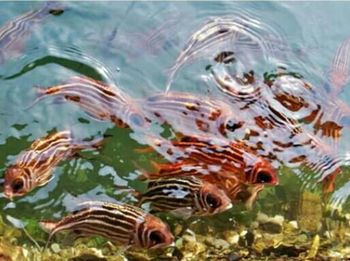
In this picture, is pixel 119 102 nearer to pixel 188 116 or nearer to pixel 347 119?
pixel 188 116

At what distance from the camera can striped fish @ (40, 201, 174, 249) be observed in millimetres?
2863

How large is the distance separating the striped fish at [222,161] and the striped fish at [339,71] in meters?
0.42

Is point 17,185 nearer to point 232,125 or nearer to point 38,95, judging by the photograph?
point 38,95

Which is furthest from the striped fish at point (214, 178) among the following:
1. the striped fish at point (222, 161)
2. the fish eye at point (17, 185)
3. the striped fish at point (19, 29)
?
the striped fish at point (19, 29)

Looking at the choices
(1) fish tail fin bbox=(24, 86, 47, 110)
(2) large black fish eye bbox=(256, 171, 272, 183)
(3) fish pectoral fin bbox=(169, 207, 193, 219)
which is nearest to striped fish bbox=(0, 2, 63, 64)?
(1) fish tail fin bbox=(24, 86, 47, 110)

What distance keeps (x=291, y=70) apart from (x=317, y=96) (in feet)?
0.47

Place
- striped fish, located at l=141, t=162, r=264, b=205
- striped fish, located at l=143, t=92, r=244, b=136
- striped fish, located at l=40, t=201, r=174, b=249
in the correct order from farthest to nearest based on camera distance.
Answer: striped fish, located at l=143, t=92, r=244, b=136 < striped fish, located at l=141, t=162, r=264, b=205 < striped fish, located at l=40, t=201, r=174, b=249

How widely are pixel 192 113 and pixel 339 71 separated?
24.1 inches

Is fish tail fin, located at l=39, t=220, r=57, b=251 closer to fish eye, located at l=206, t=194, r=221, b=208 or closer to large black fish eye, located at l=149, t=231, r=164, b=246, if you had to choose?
large black fish eye, located at l=149, t=231, r=164, b=246

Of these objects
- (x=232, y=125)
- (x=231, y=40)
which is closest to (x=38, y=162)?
(x=232, y=125)

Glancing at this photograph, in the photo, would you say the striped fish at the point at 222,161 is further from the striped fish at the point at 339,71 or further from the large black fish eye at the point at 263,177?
the striped fish at the point at 339,71

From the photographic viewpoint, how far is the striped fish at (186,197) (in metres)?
2.91

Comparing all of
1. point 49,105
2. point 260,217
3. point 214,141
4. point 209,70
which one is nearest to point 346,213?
point 260,217

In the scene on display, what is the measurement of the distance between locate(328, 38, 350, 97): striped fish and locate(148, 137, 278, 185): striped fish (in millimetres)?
423
